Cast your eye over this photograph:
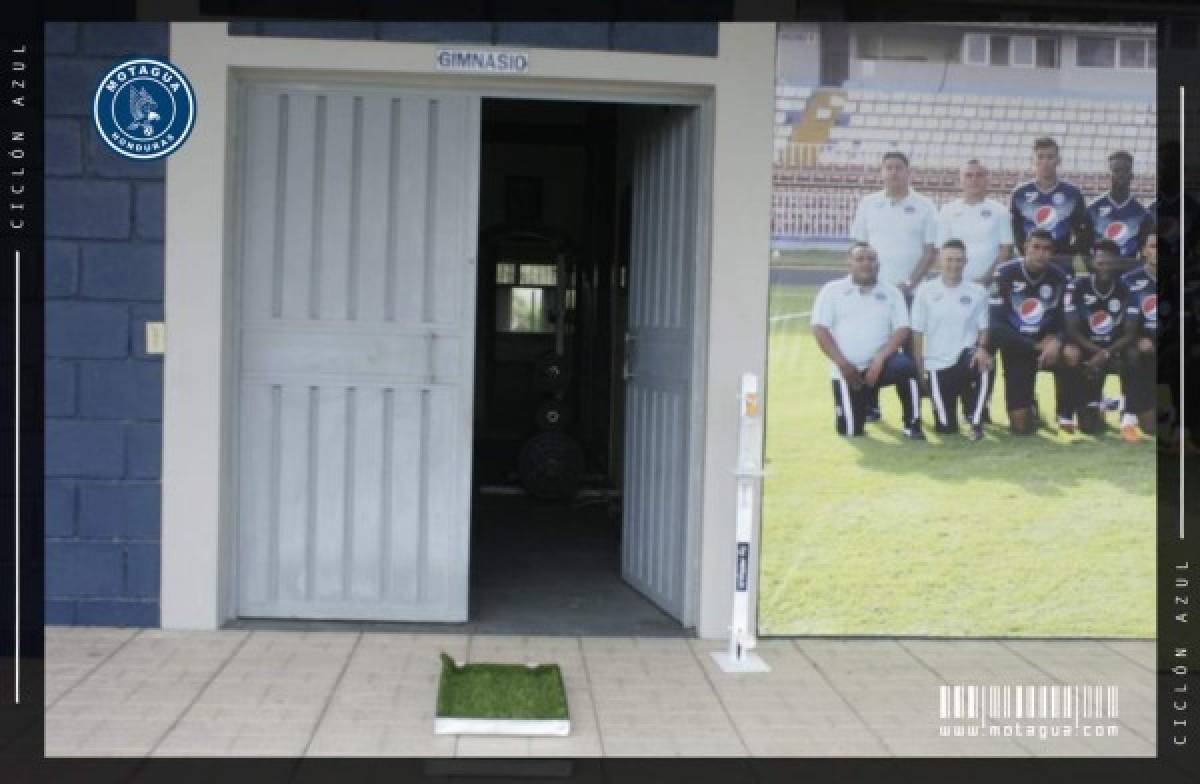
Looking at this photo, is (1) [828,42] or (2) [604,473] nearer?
(1) [828,42]

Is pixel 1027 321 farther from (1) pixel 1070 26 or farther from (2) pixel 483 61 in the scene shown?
(2) pixel 483 61

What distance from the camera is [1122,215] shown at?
574cm

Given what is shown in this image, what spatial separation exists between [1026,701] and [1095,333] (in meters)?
1.75

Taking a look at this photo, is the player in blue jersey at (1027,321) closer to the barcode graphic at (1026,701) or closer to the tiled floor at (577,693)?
the tiled floor at (577,693)

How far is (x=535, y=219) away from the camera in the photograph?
501 inches

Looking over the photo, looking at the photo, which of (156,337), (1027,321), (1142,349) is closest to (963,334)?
(1027,321)

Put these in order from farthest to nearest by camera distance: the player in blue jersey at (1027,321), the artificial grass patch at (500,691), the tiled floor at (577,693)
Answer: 1. the player in blue jersey at (1027,321)
2. the artificial grass patch at (500,691)
3. the tiled floor at (577,693)

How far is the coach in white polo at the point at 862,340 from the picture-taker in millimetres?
5688

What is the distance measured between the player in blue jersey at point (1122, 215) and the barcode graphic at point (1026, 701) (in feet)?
6.28

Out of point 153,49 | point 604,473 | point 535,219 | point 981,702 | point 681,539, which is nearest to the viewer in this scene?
point 981,702

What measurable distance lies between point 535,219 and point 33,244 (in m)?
7.55

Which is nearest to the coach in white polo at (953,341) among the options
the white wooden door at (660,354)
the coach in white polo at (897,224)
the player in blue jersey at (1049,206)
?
the coach in white polo at (897,224)

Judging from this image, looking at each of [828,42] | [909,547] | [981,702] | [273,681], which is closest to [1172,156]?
[828,42]

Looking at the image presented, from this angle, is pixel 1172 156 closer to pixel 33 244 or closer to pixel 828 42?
pixel 828 42
